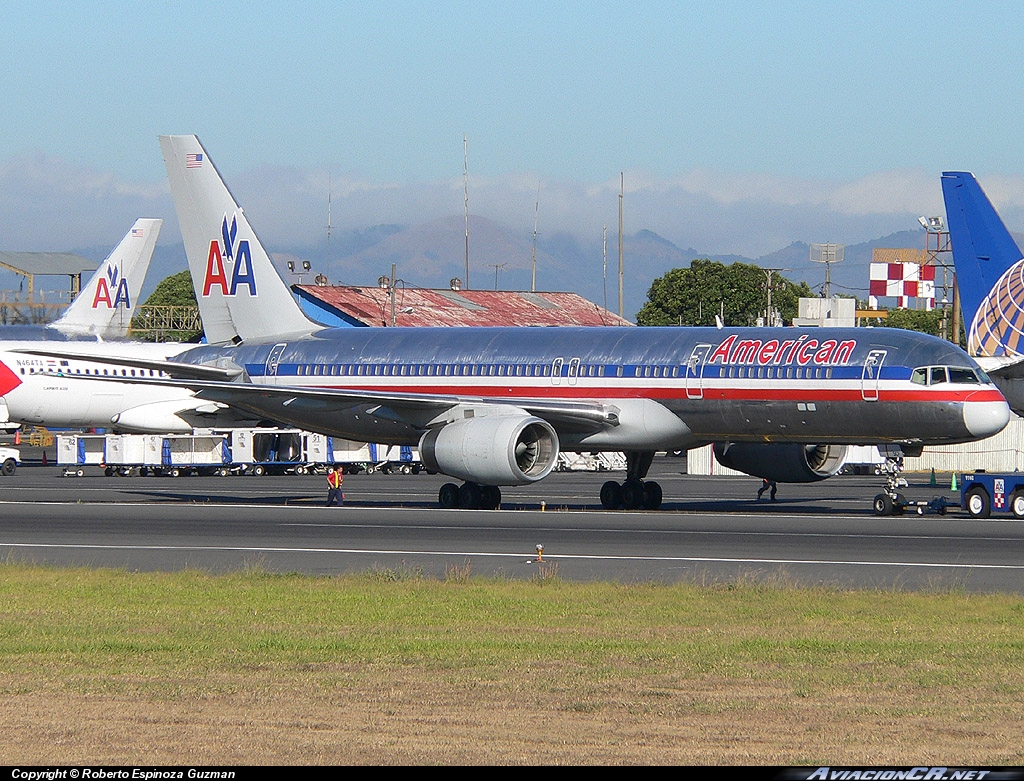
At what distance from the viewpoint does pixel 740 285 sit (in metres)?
125

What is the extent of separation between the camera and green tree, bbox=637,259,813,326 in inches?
4872

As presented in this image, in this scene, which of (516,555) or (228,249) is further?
(228,249)

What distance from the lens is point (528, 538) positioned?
102 ft

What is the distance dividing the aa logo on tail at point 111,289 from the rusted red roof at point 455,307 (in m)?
17.1

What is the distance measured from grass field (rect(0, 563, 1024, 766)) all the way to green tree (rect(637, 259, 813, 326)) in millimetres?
102466

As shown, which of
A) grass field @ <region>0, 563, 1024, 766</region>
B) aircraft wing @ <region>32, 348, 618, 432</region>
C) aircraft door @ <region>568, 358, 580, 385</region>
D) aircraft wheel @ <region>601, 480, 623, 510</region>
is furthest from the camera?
aircraft wheel @ <region>601, 480, 623, 510</region>

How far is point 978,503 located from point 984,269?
12.7 metres

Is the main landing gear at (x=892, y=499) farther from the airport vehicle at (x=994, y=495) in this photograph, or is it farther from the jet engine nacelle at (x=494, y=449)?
the jet engine nacelle at (x=494, y=449)

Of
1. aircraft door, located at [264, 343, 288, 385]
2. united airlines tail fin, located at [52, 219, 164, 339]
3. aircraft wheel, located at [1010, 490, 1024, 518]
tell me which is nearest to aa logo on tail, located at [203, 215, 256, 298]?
aircraft door, located at [264, 343, 288, 385]

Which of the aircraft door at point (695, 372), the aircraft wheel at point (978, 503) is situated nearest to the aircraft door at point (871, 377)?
the aircraft door at point (695, 372)

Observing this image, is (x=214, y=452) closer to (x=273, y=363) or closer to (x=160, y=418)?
(x=160, y=418)

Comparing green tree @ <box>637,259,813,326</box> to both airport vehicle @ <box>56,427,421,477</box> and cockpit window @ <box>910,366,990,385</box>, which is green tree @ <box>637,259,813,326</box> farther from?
cockpit window @ <box>910,366,990,385</box>

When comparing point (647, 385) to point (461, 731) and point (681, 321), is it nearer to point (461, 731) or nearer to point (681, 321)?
point (461, 731)

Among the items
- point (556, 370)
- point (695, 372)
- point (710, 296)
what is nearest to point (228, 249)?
point (556, 370)
